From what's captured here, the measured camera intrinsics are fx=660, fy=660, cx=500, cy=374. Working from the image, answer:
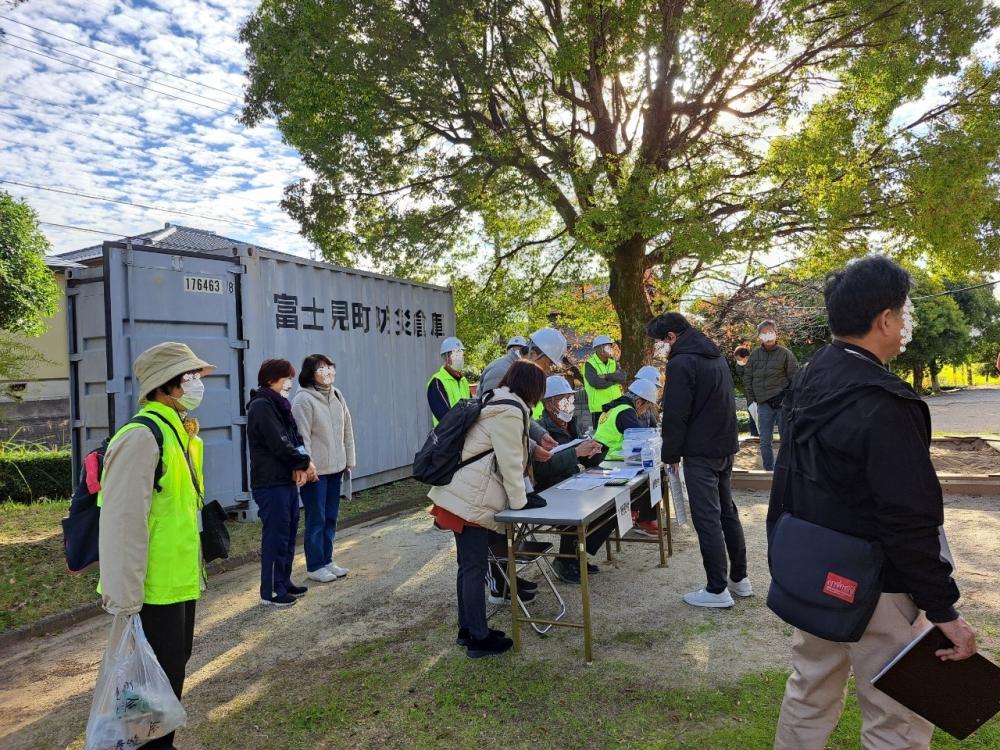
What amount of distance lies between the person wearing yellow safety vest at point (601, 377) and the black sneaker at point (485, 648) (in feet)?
15.2

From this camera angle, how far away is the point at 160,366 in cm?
274

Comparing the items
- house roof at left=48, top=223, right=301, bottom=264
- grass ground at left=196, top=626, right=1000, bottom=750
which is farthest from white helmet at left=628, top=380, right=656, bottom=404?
house roof at left=48, top=223, right=301, bottom=264

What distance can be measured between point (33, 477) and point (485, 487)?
10741 mm

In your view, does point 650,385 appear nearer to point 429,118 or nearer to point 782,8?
point 782,8

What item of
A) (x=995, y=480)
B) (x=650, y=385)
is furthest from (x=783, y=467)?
(x=995, y=480)

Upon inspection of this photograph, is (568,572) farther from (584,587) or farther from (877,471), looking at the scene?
(877,471)

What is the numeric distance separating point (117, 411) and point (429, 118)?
648cm

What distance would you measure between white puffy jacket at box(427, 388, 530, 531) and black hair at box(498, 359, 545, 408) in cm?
8

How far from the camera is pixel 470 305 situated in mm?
12164

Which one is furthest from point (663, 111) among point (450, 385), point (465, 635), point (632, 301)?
point (465, 635)

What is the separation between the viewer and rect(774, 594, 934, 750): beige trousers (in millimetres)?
1851

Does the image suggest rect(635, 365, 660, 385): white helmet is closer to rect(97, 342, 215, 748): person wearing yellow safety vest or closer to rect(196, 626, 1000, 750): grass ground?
rect(196, 626, 1000, 750): grass ground

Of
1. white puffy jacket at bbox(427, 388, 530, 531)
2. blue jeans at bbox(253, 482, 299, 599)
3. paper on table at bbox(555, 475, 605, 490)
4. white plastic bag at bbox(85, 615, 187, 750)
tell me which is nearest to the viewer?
white plastic bag at bbox(85, 615, 187, 750)

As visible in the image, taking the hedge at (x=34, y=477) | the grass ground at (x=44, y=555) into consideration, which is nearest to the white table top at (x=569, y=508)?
the grass ground at (x=44, y=555)
